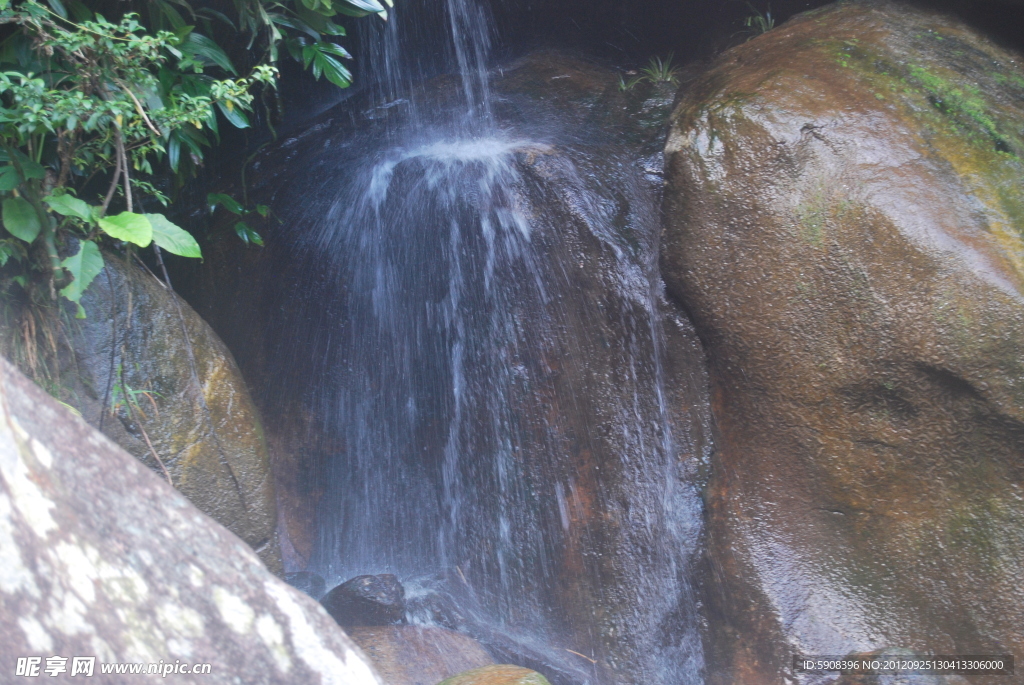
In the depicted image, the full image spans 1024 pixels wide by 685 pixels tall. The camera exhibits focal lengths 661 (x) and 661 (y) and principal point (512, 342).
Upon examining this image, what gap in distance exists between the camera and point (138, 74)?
2486 mm

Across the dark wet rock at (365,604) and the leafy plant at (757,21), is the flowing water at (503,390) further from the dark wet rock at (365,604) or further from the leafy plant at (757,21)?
the leafy plant at (757,21)

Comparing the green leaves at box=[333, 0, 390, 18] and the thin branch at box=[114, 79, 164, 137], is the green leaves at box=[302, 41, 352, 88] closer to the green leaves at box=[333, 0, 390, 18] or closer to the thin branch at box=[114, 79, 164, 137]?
the green leaves at box=[333, 0, 390, 18]

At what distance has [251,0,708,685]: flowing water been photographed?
11.0ft

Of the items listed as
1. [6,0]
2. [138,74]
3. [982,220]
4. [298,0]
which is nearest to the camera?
[6,0]

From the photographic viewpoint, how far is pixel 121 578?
1285mm

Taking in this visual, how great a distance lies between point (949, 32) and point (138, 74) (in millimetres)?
3782

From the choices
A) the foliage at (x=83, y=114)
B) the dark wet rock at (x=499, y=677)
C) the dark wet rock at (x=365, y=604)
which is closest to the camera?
the foliage at (x=83, y=114)

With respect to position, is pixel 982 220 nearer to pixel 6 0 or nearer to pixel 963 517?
pixel 963 517

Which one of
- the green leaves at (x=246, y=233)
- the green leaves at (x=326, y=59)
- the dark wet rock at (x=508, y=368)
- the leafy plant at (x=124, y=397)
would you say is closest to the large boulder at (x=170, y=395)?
the leafy plant at (x=124, y=397)

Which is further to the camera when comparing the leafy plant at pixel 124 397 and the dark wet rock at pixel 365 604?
the dark wet rock at pixel 365 604

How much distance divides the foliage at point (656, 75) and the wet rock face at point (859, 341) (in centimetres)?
137

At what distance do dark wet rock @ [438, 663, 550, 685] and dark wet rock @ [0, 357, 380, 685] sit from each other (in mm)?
1265

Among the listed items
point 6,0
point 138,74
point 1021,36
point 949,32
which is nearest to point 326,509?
point 138,74

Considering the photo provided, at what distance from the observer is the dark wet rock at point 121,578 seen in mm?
1198
